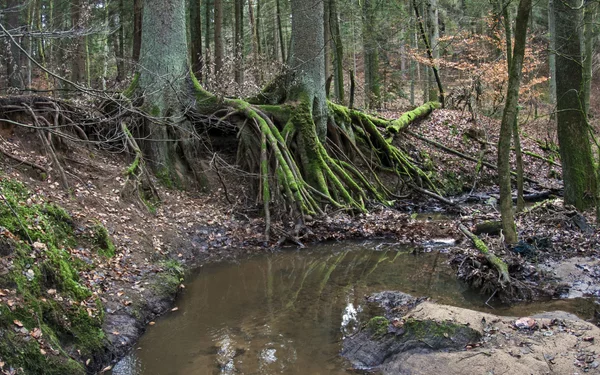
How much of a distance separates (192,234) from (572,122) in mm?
7645

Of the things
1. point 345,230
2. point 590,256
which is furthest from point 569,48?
point 345,230

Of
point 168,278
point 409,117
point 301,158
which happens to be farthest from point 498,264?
point 409,117

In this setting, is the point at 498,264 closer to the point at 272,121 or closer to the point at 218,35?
the point at 272,121

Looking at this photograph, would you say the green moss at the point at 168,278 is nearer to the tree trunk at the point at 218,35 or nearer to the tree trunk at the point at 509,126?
the tree trunk at the point at 509,126

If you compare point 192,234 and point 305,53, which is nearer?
point 192,234

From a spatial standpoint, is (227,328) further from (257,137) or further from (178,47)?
(178,47)

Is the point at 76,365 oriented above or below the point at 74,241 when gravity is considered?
below

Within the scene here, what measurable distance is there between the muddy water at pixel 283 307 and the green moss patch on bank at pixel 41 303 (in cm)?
57

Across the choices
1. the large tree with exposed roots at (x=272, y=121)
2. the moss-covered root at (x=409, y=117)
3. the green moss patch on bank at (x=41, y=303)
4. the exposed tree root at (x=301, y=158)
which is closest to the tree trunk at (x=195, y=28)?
the large tree with exposed roots at (x=272, y=121)

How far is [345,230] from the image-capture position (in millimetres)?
10039

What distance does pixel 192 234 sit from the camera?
30.6 ft

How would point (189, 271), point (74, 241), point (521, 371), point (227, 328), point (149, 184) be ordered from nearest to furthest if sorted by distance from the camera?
1. point (521, 371)
2. point (227, 328)
3. point (74, 241)
4. point (189, 271)
5. point (149, 184)

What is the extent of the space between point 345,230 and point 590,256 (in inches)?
174

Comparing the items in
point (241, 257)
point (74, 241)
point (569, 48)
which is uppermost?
point (569, 48)
